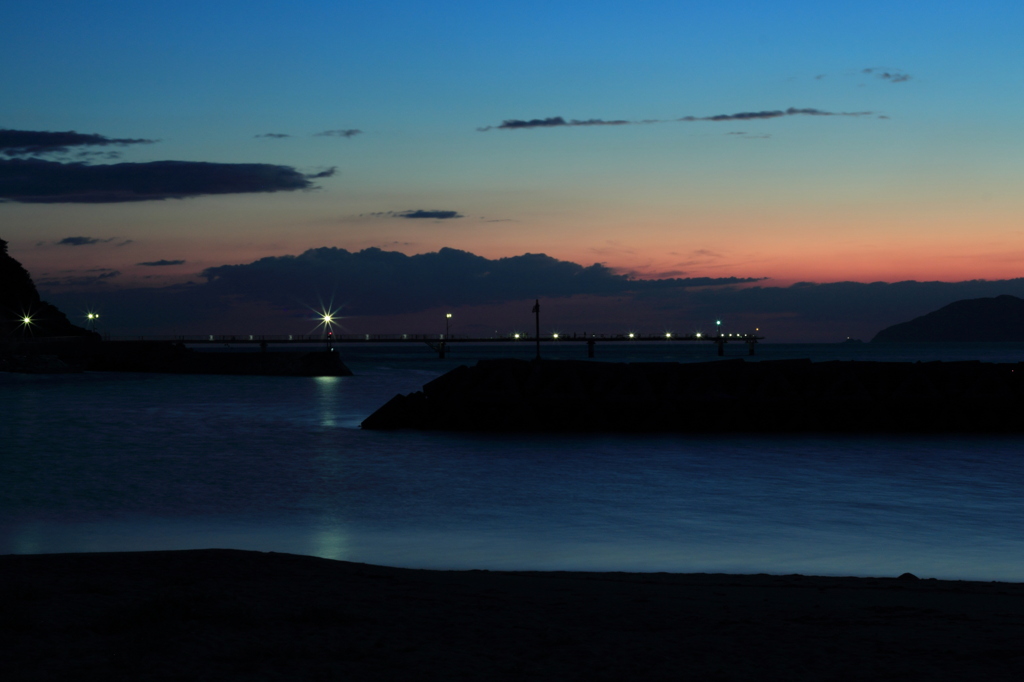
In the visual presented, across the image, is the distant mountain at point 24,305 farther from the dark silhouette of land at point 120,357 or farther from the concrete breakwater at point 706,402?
the concrete breakwater at point 706,402

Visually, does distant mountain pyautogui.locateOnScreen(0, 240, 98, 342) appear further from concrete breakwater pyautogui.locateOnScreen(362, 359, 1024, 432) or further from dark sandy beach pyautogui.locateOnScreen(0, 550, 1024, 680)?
dark sandy beach pyautogui.locateOnScreen(0, 550, 1024, 680)

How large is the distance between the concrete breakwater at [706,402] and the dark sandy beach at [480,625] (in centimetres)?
2105

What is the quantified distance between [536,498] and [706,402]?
564 inches

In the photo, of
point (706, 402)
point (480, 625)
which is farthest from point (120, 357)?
point (480, 625)

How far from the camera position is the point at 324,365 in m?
90.8

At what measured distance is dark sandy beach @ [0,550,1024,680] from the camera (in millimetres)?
5750

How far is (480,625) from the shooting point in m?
6.88

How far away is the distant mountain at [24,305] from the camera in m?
128

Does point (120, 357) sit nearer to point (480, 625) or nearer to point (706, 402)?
point (706, 402)

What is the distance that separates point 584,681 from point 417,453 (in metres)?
19.4

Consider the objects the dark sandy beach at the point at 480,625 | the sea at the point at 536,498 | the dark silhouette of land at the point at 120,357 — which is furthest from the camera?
the dark silhouette of land at the point at 120,357

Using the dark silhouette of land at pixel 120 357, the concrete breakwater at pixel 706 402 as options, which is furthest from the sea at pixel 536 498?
the dark silhouette of land at pixel 120 357

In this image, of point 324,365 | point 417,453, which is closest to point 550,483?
point 417,453

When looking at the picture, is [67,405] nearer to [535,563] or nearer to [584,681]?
[535,563]
